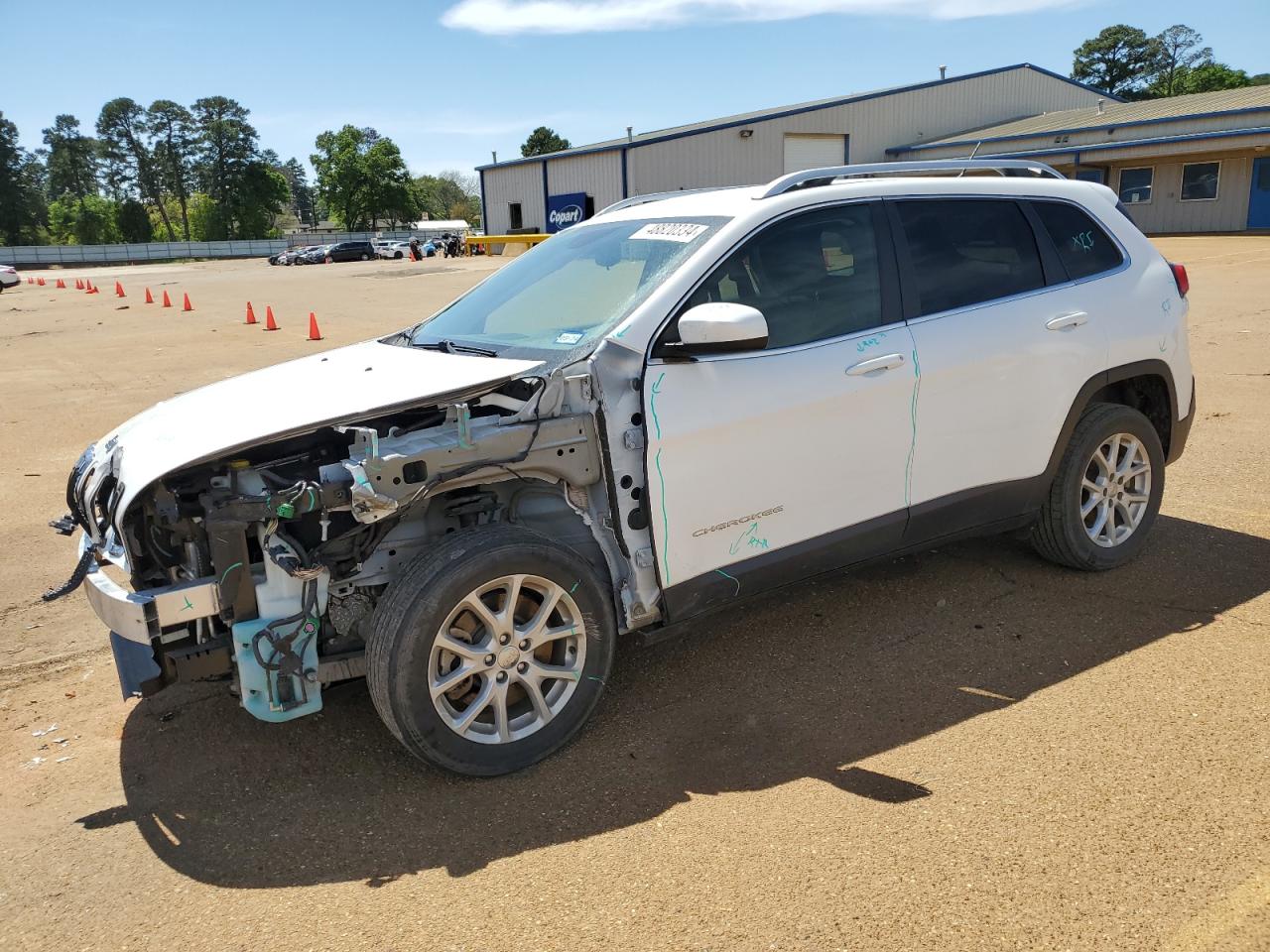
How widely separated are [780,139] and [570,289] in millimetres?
40694

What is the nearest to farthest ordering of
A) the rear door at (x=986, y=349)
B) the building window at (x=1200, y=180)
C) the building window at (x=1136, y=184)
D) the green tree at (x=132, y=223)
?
the rear door at (x=986, y=349) < the building window at (x=1200, y=180) < the building window at (x=1136, y=184) < the green tree at (x=132, y=223)

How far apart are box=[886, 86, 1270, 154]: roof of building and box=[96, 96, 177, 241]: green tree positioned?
9520cm

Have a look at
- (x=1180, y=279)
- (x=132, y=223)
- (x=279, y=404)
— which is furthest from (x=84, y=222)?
(x=1180, y=279)

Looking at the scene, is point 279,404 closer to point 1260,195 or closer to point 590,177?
point 1260,195

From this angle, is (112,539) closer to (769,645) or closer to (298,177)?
(769,645)

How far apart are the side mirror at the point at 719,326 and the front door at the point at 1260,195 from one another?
36535 millimetres

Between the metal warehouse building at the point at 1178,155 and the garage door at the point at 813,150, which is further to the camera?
the garage door at the point at 813,150

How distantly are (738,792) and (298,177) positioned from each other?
18040 centimetres

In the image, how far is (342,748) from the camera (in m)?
3.65

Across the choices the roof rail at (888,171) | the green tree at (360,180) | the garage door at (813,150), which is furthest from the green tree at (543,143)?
the roof rail at (888,171)

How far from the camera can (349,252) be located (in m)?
60.1

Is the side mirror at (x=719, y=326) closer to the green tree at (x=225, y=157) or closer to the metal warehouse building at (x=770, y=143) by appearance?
the metal warehouse building at (x=770, y=143)

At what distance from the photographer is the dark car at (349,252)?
197 feet

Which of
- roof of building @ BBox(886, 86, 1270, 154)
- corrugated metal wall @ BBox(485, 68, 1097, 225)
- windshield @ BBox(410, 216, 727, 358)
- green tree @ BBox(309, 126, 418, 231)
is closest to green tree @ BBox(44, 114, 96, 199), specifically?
green tree @ BBox(309, 126, 418, 231)
